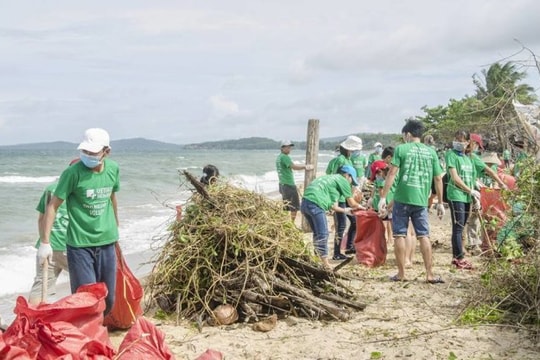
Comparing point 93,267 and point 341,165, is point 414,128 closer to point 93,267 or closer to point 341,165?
point 341,165

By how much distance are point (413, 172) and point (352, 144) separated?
6.64 feet

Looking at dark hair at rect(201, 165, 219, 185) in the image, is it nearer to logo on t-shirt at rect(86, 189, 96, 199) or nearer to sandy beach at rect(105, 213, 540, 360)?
sandy beach at rect(105, 213, 540, 360)

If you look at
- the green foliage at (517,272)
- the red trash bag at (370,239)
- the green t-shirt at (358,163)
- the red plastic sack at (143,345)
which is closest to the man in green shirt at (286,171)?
the green t-shirt at (358,163)

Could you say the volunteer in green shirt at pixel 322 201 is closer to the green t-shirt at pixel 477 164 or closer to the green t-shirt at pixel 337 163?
the green t-shirt at pixel 337 163

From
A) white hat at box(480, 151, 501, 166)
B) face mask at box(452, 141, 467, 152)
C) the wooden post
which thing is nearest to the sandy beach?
face mask at box(452, 141, 467, 152)

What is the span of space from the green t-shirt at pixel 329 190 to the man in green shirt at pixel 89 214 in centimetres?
306

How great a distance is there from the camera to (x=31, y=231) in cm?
1347

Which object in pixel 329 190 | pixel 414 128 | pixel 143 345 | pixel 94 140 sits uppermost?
pixel 414 128

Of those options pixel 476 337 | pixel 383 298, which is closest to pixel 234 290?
pixel 383 298

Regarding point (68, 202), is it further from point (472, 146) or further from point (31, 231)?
point (31, 231)

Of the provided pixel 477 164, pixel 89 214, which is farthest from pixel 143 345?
pixel 477 164

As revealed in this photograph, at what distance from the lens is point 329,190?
723 centimetres

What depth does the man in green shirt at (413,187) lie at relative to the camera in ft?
21.5

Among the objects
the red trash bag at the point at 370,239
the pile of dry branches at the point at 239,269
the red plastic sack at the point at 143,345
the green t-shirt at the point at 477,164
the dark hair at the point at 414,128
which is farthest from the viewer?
the green t-shirt at the point at 477,164
